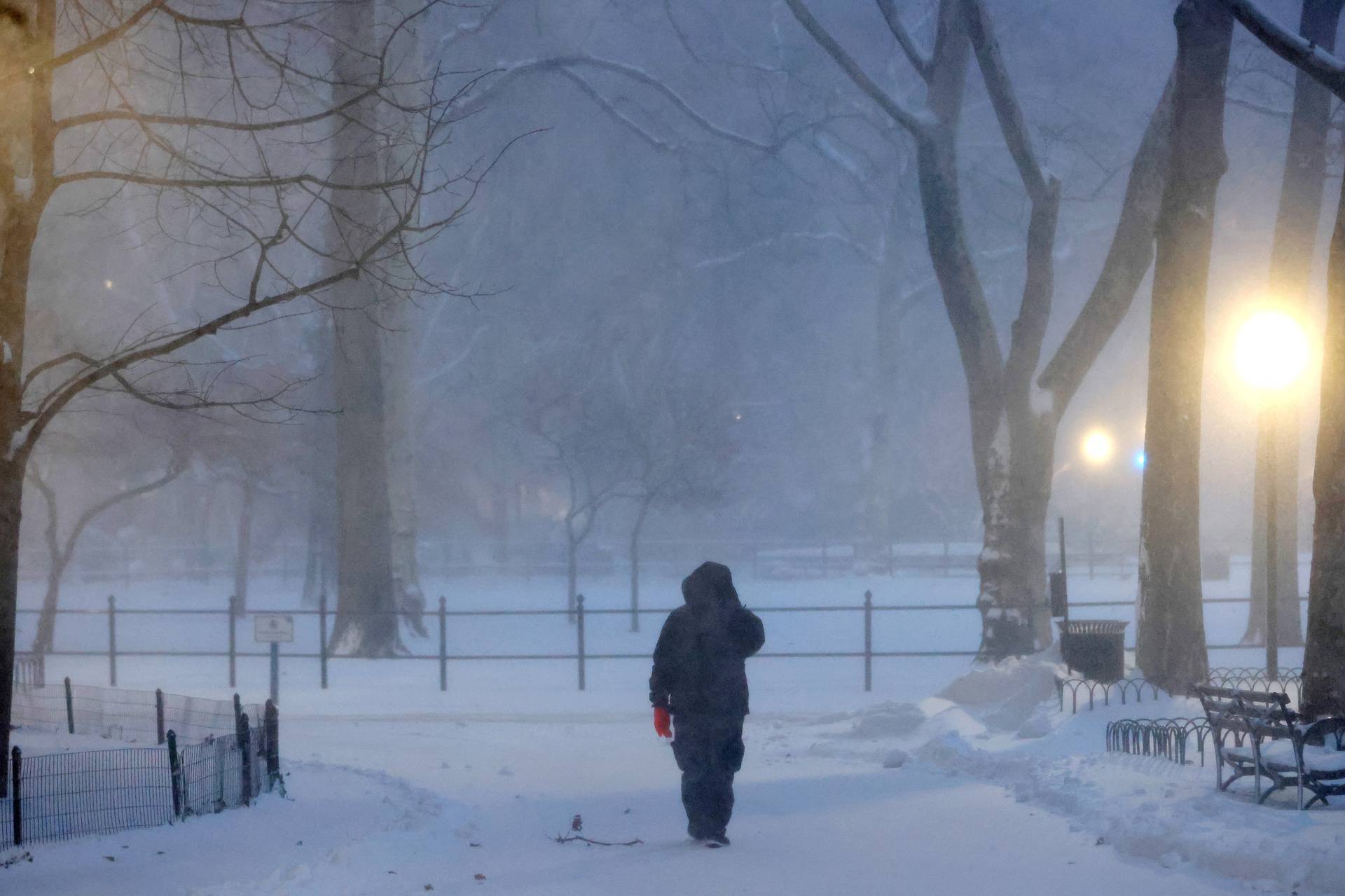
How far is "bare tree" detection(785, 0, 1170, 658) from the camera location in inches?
670

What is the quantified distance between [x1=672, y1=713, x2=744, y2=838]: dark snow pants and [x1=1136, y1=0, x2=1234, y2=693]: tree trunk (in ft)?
22.0

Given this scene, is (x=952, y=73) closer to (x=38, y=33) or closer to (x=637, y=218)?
(x=38, y=33)

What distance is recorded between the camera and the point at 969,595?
119 feet

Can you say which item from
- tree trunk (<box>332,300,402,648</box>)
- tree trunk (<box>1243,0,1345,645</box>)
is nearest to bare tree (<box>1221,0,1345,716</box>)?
tree trunk (<box>1243,0,1345,645</box>)

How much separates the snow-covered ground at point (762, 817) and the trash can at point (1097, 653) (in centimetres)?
49

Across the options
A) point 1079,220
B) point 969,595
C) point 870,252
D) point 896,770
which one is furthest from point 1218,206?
point 896,770

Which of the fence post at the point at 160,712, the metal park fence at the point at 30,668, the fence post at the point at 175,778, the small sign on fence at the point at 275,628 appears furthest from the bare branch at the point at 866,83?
the metal park fence at the point at 30,668

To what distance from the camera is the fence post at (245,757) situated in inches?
359

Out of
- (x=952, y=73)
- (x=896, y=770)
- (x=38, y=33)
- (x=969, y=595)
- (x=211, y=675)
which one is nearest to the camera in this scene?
(x=38, y=33)

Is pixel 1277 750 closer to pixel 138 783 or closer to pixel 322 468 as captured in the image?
pixel 138 783

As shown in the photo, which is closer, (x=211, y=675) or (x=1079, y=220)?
(x=211, y=675)

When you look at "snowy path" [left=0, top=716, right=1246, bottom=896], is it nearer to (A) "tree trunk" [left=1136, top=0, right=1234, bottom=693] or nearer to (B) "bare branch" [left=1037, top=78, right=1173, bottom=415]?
(A) "tree trunk" [left=1136, top=0, right=1234, bottom=693]

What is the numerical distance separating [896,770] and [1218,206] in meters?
43.7

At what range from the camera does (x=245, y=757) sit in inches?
363
